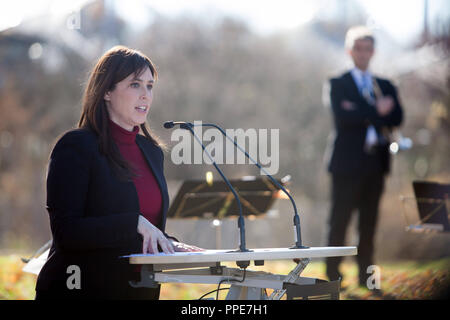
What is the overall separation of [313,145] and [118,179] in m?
13.5

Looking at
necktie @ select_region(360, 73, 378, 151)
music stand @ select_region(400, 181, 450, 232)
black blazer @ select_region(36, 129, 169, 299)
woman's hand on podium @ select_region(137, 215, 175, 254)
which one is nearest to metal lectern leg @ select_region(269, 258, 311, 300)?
woman's hand on podium @ select_region(137, 215, 175, 254)

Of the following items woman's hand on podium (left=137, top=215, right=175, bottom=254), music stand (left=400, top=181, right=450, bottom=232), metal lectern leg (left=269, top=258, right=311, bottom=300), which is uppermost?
music stand (left=400, top=181, right=450, bottom=232)

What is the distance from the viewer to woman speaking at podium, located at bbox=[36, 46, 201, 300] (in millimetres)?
2453

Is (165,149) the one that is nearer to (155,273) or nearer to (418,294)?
(155,273)

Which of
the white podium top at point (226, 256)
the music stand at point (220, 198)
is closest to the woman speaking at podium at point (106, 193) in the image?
the white podium top at point (226, 256)

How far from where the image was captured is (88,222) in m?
2.45

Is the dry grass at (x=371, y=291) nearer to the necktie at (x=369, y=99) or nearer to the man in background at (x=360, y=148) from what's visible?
the man in background at (x=360, y=148)

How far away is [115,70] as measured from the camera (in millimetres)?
2855

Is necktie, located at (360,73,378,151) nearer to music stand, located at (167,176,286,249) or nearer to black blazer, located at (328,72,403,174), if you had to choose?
black blazer, located at (328,72,403,174)

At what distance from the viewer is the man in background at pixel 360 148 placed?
5.18 m

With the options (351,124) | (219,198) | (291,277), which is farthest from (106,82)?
(351,124)

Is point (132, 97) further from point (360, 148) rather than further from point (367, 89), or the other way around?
point (367, 89)

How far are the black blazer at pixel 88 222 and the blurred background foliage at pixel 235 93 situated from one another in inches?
320

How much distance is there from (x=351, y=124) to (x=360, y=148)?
22 cm
